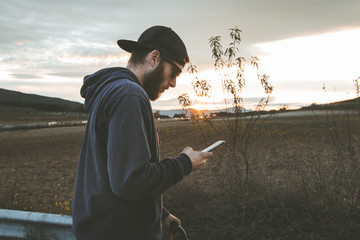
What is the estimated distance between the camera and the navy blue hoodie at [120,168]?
124 centimetres

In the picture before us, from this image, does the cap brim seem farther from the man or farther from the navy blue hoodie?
the navy blue hoodie

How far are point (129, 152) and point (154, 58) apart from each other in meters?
0.60

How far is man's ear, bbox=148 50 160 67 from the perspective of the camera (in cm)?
157

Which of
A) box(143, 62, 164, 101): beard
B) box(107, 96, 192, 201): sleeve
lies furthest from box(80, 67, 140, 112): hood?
box(107, 96, 192, 201): sleeve

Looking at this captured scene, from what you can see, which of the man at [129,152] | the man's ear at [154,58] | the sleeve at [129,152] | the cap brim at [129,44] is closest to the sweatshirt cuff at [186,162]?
the man at [129,152]

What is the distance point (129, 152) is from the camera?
1.23 meters

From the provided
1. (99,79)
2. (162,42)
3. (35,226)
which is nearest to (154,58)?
(162,42)

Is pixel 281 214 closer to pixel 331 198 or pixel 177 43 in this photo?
pixel 331 198

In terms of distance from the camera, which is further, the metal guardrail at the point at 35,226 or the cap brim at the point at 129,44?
the metal guardrail at the point at 35,226

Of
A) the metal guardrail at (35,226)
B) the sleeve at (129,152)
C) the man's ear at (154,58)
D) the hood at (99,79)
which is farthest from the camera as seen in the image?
Answer: the metal guardrail at (35,226)

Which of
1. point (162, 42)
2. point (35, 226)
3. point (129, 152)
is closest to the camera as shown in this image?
point (129, 152)

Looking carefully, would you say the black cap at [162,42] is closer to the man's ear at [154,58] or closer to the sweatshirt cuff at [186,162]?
the man's ear at [154,58]

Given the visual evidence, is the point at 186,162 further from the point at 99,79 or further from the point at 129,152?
the point at 99,79

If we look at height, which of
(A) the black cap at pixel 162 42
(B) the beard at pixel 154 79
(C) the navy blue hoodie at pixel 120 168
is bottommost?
(C) the navy blue hoodie at pixel 120 168
